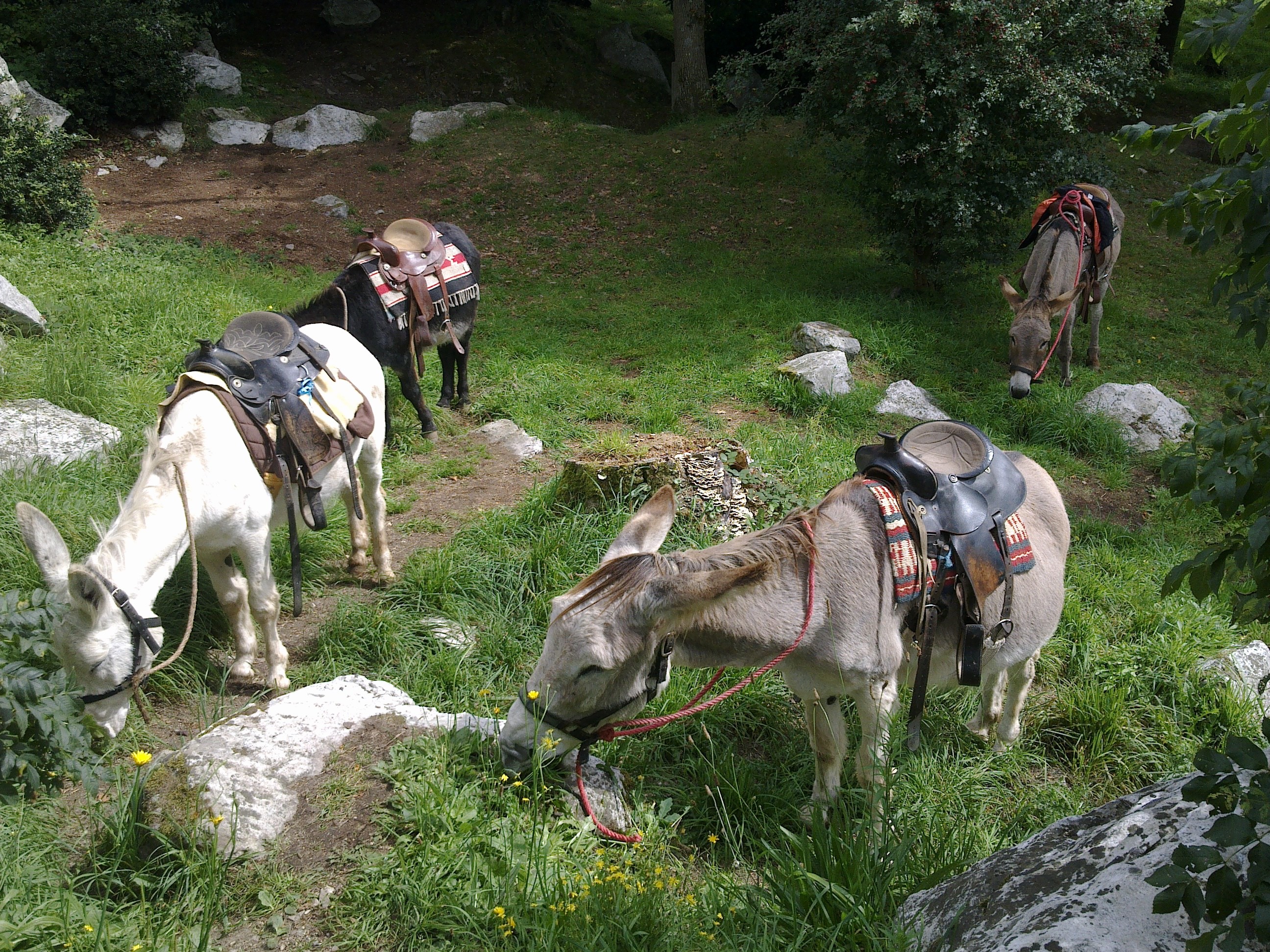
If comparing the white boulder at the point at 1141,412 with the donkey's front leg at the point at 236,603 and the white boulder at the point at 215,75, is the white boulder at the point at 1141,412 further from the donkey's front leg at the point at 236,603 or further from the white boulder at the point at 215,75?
the white boulder at the point at 215,75

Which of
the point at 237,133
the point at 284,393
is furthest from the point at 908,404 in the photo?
the point at 237,133

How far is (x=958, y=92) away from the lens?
27.7 feet

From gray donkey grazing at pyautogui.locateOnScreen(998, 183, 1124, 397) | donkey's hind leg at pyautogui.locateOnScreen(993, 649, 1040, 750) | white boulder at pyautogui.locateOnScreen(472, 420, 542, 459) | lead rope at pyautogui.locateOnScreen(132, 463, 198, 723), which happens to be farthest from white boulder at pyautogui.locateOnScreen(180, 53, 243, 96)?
donkey's hind leg at pyautogui.locateOnScreen(993, 649, 1040, 750)

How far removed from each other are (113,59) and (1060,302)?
41.9 ft

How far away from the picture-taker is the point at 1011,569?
3205 millimetres

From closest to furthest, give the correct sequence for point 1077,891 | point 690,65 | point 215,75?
1. point 1077,891
2. point 215,75
3. point 690,65

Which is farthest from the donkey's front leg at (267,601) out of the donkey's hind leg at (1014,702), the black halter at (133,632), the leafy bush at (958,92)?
the leafy bush at (958,92)

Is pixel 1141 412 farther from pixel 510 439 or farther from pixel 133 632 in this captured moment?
pixel 133 632

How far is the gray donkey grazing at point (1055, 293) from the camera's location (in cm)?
796

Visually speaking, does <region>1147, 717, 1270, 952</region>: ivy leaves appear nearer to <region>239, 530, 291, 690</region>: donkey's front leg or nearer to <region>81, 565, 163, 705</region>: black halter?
<region>81, 565, 163, 705</region>: black halter

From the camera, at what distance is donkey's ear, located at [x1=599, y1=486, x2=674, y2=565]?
2941 millimetres

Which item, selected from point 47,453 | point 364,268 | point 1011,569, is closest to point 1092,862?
point 1011,569

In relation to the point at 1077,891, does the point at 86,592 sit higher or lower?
lower

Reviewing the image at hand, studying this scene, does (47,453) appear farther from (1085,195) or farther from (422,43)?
(422,43)
